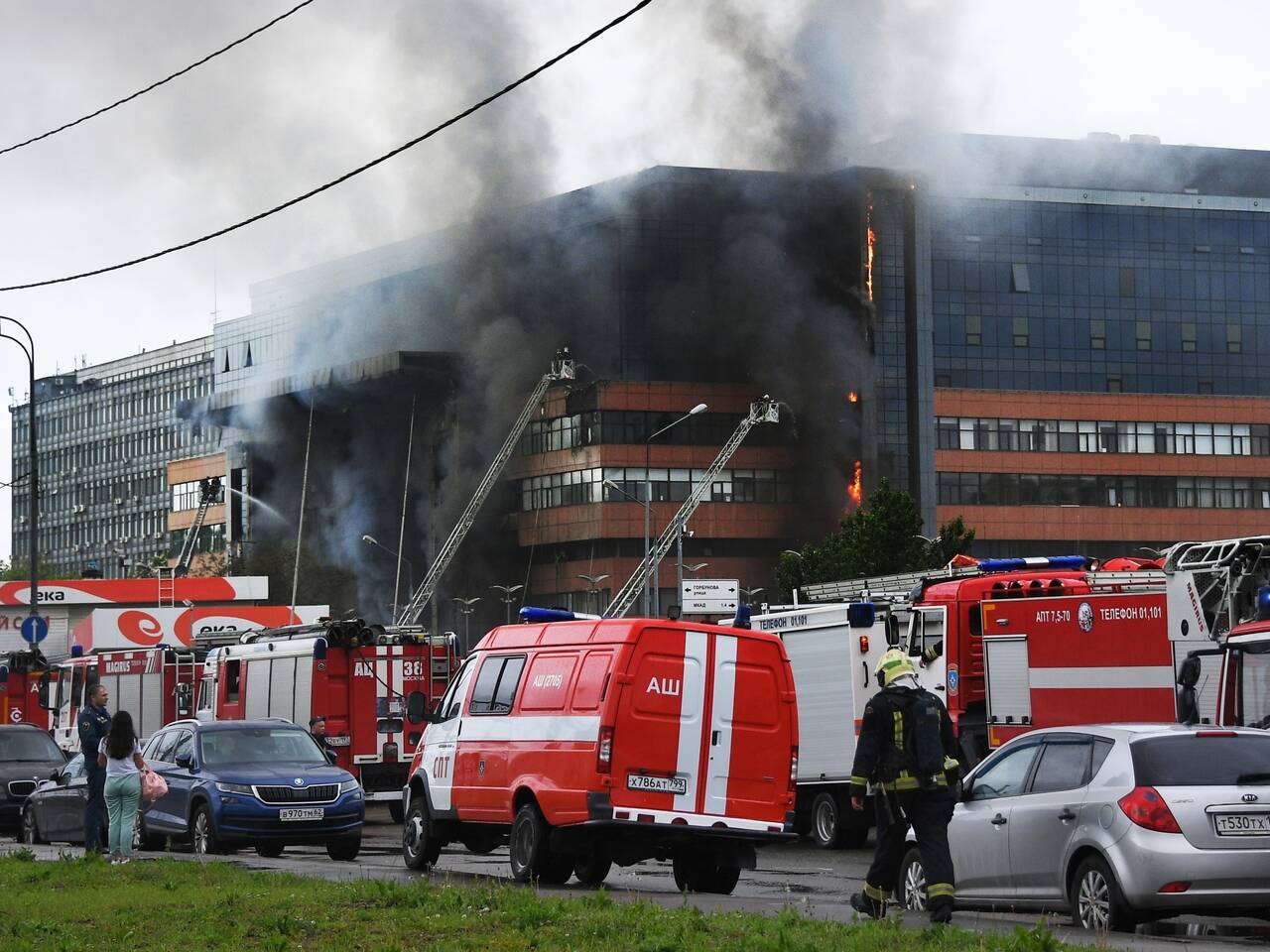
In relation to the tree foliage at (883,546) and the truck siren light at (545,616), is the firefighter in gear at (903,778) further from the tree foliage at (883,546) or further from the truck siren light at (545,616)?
the tree foliage at (883,546)

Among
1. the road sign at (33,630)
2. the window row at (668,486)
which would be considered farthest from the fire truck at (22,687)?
the window row at (668,486)

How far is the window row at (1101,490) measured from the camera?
95.9 m

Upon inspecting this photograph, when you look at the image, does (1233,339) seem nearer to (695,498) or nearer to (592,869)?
(695,498)

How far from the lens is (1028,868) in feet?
44.1

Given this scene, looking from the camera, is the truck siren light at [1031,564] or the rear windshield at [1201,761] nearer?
the rear windshield at [1201,761]

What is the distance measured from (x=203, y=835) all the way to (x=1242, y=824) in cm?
1298

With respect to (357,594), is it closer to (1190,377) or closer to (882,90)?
(882,90)

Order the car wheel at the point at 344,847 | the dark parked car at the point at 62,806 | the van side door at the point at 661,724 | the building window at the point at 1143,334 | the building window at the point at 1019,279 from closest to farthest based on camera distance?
the van side door at the point at 661,724
the car wheel at the point at 344,847
the dark parked car at the point at 62,806
the building window at the point at 1019,279
the building window at the point at 1143,334

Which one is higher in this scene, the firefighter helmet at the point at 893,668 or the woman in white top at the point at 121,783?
the firefighter helmet at the point at 893,668

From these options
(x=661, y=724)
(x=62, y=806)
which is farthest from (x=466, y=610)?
(x=661, y=724)

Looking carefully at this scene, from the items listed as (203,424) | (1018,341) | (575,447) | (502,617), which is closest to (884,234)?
(1018,341)

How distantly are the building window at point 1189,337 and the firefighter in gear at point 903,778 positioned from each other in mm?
90553

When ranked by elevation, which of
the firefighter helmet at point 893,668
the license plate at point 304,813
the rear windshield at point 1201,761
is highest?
the firefighter helmet at point 893,668

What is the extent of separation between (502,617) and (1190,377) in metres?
36.6
